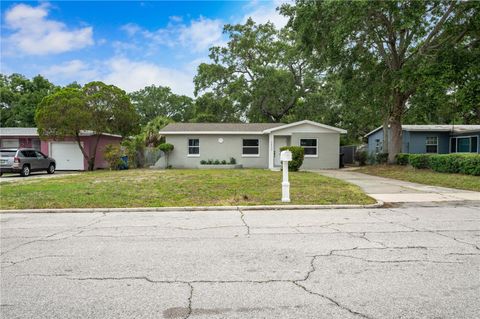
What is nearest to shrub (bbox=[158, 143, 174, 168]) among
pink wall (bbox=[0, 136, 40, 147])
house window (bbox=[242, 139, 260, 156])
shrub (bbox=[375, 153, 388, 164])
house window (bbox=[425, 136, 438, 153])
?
house window (bbox=[242, 139, 260, 156])

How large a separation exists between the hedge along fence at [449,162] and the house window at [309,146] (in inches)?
244

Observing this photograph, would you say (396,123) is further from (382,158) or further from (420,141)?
(420,141)

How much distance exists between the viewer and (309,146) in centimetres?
2478

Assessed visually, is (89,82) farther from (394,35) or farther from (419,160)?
(419,160)

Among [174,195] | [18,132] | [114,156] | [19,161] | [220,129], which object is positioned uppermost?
[220,129]

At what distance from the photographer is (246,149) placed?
25.8m

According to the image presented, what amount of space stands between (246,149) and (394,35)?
40.1 ft

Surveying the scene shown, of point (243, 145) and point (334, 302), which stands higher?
point (243, 145)

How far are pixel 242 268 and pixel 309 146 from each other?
2106cm

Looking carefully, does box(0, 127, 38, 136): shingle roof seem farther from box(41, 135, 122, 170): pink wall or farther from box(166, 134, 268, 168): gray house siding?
box(166, 134, 268, 168): gray house siding

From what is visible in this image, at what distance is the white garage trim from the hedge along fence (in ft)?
75.0

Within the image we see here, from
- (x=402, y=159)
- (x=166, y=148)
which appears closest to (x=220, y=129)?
(x=166, y=148)

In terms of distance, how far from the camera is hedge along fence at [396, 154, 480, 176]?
1573cm

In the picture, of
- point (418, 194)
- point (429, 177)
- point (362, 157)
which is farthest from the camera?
point (362, 157)
